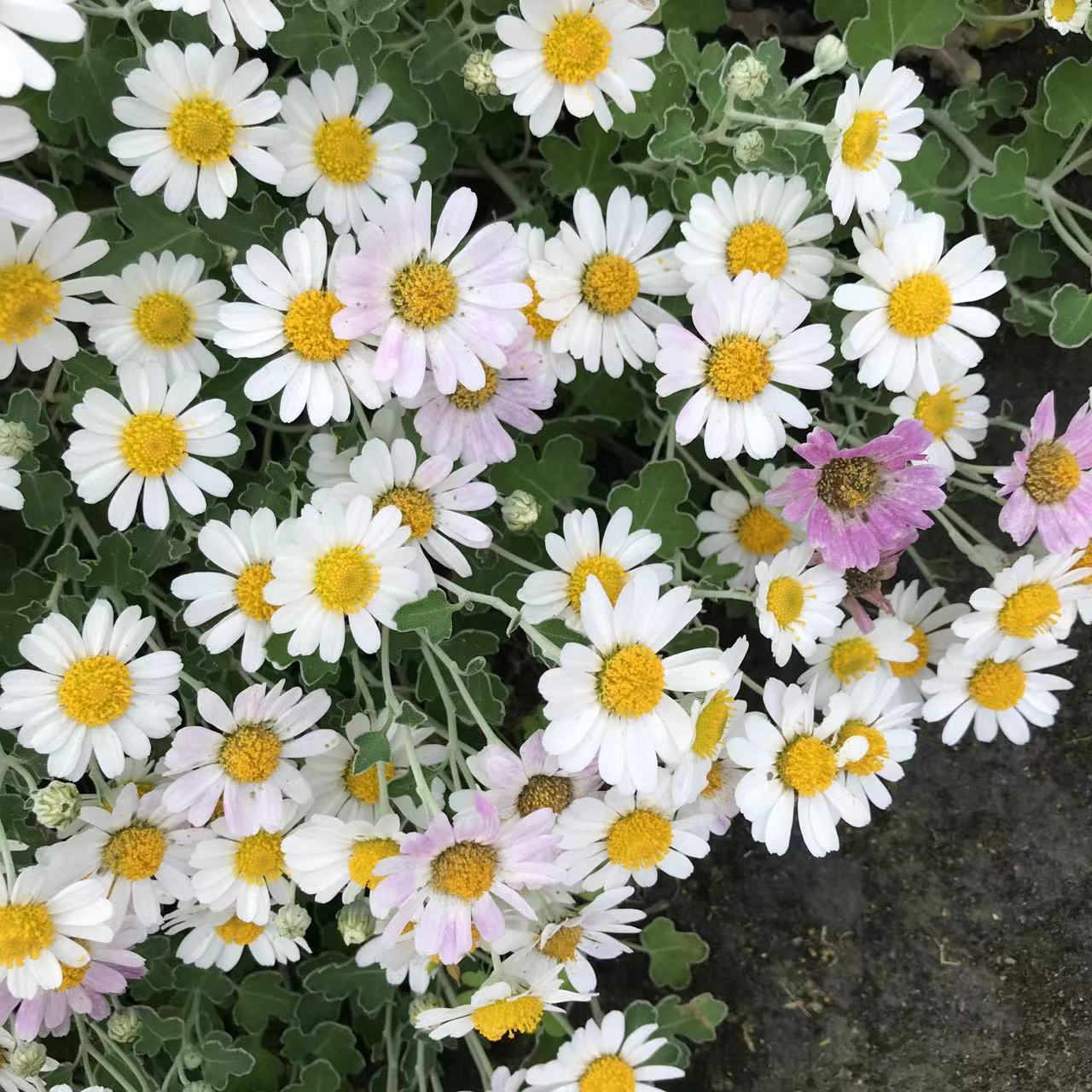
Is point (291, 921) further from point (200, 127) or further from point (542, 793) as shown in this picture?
point (200, 127)

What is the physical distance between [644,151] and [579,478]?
72 centimetres

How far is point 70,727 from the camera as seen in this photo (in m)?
1.68

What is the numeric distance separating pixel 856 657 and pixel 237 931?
1296 mm

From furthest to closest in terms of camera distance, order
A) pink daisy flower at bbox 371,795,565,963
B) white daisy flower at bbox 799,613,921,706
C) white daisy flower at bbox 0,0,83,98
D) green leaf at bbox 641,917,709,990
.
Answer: green leaf at bbox 641,917,709,990
white daisy flower at bbox 799,613,921,706
pink daisy flower at bbox 371,795,565,963
white daisy flower at bbox 0,0,83,98

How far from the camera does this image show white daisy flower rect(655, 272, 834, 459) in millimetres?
1694

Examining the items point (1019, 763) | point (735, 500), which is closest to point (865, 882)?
point (1019, 763)

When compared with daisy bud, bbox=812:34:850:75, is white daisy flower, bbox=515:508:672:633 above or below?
below

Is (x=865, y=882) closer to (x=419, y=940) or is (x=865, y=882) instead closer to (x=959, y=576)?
(x=959, y=576)

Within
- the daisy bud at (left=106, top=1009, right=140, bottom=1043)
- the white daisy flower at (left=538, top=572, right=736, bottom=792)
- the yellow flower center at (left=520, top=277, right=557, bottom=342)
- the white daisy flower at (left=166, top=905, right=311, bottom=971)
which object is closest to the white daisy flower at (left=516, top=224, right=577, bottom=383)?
A: the yellow flower center at (left=520, top=277, right=557, bottom=342)

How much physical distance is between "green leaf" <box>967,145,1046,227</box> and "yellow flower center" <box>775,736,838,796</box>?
104 cm

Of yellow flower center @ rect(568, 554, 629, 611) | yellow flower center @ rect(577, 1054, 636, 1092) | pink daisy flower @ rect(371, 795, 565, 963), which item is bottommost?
yellow flower center @ rect(577, 1054, 636, 1092)

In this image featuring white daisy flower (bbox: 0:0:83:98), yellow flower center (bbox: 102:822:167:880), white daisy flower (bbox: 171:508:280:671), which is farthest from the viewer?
yellow flower center (bbox: 102:822:167:880)

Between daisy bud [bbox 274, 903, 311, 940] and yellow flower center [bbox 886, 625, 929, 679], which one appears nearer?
daisy bud [bbox 274, 903, 311, 940]

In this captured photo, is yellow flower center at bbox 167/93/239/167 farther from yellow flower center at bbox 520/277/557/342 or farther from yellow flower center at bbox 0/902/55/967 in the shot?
yellow flower center at bbox 0/902/55/967
